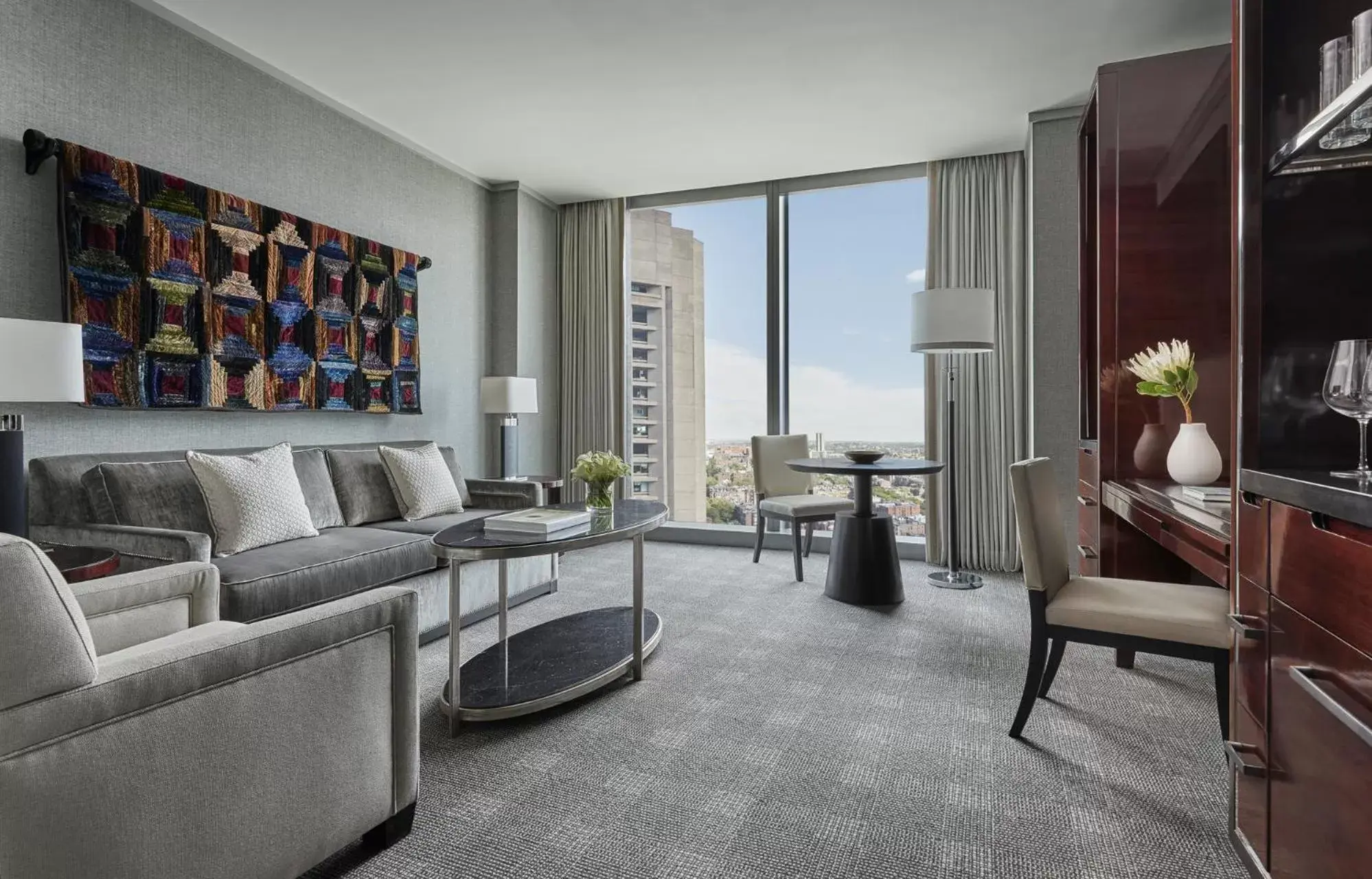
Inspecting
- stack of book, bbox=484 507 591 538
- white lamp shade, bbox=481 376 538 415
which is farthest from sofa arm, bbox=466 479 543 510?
stack of book, bbox=484 507 591 538

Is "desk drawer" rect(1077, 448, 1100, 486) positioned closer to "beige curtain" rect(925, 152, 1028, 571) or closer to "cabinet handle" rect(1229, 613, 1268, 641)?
"beige curtain" rect(925, 152, 1028, 571)

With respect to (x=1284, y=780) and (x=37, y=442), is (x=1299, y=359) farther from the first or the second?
(x=37, y=442)

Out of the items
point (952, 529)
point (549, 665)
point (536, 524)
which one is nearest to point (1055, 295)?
point (952, 529)

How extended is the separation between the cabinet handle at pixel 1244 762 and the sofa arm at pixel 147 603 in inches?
95.1

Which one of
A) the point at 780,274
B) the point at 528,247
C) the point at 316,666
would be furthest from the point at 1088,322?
the point at 528,247

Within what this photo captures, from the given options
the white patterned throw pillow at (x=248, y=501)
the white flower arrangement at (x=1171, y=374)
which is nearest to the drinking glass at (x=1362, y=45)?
the white flower arrangement at (x=1171, y=374)

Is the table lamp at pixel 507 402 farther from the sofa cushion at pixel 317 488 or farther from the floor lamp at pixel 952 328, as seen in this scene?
the floor lamp at pixel 952 328

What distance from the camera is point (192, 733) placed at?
1.17m

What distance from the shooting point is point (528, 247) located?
537cm

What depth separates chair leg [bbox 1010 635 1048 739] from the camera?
206cm

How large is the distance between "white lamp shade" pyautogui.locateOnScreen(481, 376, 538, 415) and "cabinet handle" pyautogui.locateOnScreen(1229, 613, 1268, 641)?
12.8 feet

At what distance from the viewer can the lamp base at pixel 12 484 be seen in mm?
2004

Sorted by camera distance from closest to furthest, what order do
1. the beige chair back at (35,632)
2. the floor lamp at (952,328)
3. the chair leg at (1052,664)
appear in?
the beige chair back at (35,632) → the chair leg at (1052,664) → the floor lamp at (952,328)

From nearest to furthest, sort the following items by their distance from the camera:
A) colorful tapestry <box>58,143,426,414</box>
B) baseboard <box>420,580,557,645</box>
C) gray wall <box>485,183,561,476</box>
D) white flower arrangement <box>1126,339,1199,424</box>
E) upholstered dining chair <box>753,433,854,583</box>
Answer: white flower arrangement <box>1126,339,1199,424</box> → colorful tapestry <box>58,143,426,414</box> → baseboard <box>420,580,557,645</box> → upholstered dining chair <box>753,433,854,583</box> → gray wall <box>485,183,561,476</box>
